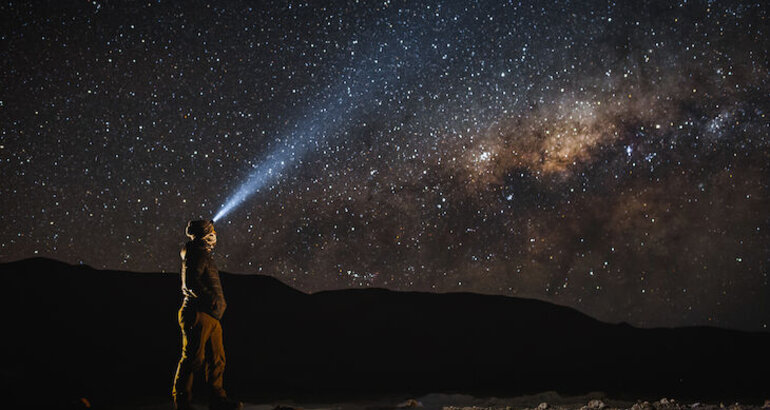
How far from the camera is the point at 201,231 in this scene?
6.07 meters

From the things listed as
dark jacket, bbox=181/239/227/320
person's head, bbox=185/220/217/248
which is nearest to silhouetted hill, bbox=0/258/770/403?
dark jacket, bbox=181/239/227/320

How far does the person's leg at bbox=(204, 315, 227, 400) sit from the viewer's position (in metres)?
5.83

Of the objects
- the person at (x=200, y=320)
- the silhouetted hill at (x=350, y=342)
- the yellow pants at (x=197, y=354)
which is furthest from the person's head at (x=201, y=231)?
the silhouetted hill at (x=350, y=342)

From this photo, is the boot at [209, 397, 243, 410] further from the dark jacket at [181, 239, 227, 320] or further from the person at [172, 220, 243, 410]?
the dark jacket at [181, 239, 227, 320]

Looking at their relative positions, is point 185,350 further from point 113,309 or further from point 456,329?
point 456,329

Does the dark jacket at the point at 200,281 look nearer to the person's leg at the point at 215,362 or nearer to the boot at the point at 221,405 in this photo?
the person's leg at the point at 215,362

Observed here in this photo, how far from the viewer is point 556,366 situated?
38.5m

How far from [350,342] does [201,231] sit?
3748 cm

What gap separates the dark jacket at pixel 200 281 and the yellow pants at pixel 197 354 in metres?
0.10

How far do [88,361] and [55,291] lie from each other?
1302 cm

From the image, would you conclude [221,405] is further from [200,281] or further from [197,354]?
[200,281]

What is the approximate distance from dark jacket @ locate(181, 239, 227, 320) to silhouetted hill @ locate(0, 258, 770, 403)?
49.2 ft

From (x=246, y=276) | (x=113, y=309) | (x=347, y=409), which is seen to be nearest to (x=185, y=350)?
(x=347, y=409)

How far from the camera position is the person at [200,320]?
5688 mm
